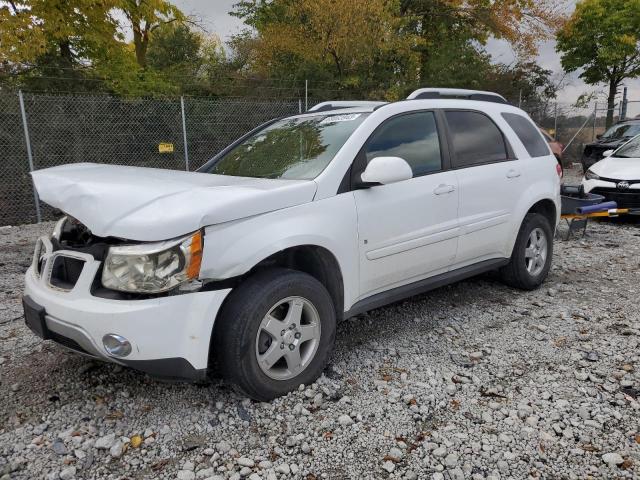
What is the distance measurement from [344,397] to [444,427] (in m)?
0.60

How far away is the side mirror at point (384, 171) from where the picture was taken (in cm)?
312

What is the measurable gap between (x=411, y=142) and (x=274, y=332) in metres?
1.81

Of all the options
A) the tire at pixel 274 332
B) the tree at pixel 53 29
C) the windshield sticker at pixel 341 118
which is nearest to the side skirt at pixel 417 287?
the tire at pixel 274 332

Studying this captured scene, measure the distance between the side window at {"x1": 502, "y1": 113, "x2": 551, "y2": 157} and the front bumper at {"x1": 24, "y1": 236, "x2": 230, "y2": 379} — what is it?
3331 millimetres

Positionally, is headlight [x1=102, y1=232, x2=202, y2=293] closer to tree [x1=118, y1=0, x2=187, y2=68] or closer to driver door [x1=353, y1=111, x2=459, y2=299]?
driver door [x1=353, y1=111, x2=459, y2=299]

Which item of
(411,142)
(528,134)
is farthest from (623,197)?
(411,142)

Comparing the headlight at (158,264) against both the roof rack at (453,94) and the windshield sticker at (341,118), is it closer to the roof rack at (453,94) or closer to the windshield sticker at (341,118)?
the windshield sticker at (341,118)

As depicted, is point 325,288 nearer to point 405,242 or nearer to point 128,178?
point 405,242

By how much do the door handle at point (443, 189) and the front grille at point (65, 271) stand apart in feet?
7.96

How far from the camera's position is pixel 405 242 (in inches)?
138

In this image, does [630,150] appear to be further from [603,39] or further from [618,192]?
[603,39]

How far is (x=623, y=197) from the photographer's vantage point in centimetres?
802

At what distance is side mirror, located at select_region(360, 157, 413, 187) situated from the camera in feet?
10.2

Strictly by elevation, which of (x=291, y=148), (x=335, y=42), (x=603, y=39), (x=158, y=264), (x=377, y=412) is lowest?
(x=377, y=412)
